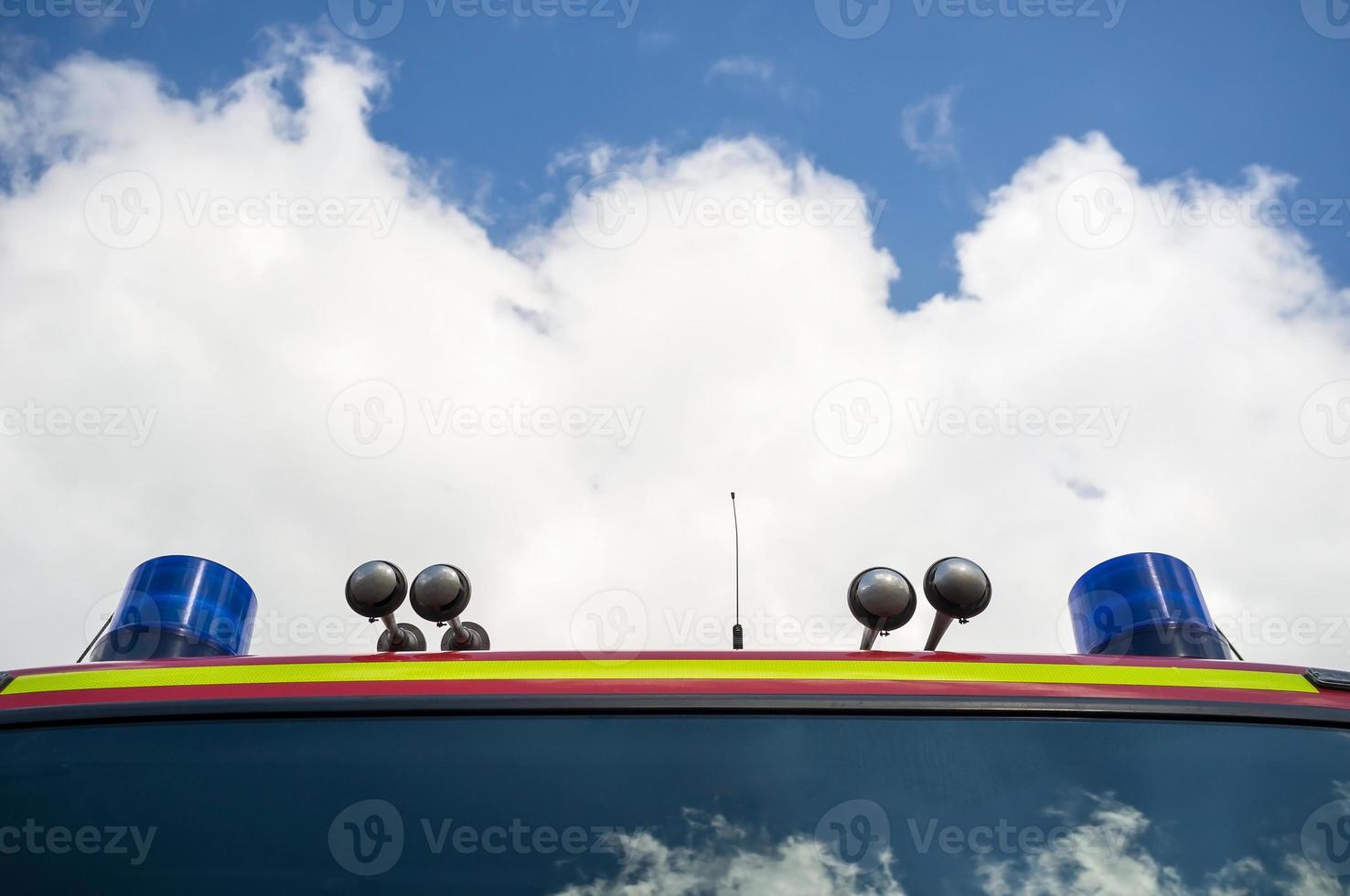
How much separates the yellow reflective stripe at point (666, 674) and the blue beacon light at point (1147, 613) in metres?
0.85

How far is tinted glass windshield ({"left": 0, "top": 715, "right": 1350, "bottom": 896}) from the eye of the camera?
1980 mm

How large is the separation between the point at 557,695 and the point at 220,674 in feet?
2.48

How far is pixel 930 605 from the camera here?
9.90 feet

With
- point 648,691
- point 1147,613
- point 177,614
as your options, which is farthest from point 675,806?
point 177,614

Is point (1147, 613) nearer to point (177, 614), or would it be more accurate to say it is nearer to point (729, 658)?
point (729, 658)

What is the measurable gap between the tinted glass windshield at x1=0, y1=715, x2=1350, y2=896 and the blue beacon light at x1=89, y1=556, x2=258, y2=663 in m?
1.11

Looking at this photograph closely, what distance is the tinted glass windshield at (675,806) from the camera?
78.0 inches

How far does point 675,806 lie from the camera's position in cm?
209

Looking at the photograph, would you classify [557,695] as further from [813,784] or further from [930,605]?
[930,605]

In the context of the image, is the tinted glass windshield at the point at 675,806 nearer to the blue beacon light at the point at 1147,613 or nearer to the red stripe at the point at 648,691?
the red stripe at the point at 648,691

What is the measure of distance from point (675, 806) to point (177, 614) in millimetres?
2032

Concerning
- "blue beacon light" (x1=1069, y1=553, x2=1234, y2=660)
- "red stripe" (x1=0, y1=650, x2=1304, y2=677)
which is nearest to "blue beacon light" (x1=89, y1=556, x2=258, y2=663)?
"red stripe" (x1=0, y1=650, x2=1304, y2=677)

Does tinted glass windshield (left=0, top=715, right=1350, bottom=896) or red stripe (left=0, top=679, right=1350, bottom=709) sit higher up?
red stripe (left=0, top=679, right=1350, bottom=709)

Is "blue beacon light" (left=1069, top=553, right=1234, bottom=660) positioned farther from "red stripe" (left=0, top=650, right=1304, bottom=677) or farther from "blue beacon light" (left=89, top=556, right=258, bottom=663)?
"blue beacon light" (left=89, top=556, right=258, bottom=663)
